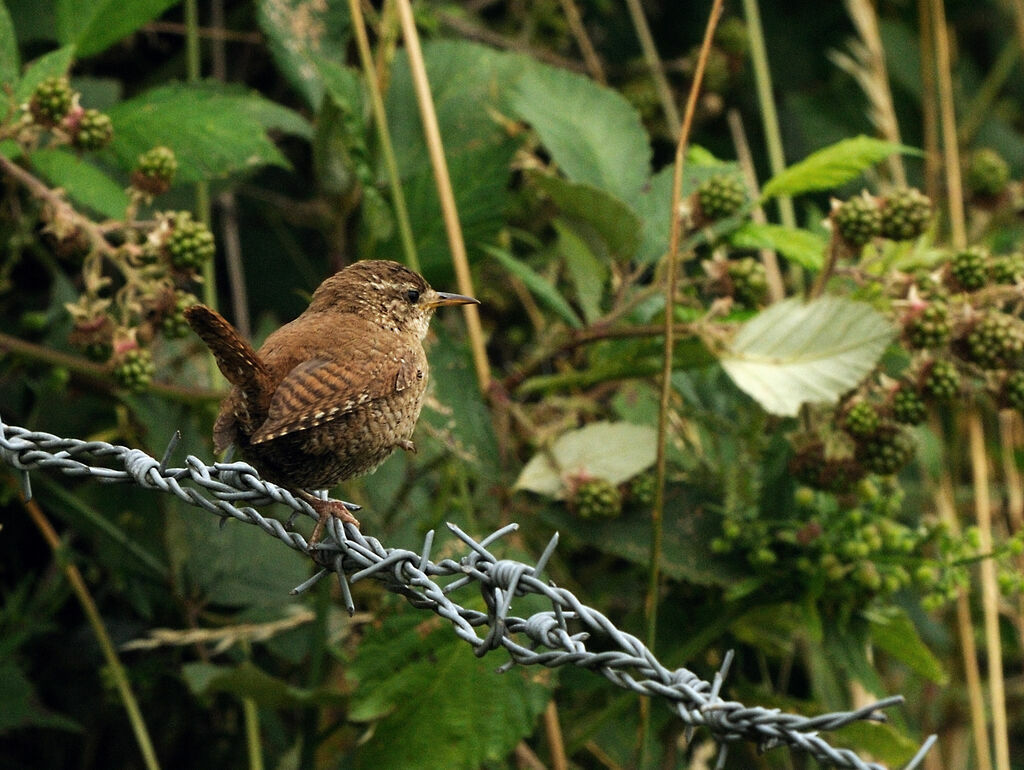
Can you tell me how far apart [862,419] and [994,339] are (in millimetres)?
298

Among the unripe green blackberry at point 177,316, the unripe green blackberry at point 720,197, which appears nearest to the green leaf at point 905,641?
the unripe green blackberry at point 720,197

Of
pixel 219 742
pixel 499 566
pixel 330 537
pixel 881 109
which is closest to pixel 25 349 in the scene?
pixel 219 742

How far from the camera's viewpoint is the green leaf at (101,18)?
2711 millimetres

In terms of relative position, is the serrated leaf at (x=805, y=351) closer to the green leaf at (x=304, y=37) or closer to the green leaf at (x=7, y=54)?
the green leaf at (x=304, y=37)

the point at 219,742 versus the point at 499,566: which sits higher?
the point at 499,566

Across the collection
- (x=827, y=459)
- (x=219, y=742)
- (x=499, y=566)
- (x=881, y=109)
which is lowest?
(x=219, y=742)

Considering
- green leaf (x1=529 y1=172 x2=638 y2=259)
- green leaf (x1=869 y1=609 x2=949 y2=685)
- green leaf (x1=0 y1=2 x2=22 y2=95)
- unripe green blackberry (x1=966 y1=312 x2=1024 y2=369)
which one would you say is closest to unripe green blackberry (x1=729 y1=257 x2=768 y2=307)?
green leaf (x1=529 y1=172 x2=638 y2=259)

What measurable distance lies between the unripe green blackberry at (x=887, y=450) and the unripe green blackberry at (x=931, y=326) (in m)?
0.19

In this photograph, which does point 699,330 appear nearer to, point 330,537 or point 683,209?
point 683,209

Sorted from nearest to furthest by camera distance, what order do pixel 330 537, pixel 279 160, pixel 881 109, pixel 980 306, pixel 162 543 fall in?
pixel 330 537 < pixel 980 306 < pixel 279 160 < pixel 162 543 < pixel 881 109

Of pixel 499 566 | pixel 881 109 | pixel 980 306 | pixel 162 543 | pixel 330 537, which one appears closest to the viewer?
pixel 499 566

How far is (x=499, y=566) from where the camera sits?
1422 millimetres

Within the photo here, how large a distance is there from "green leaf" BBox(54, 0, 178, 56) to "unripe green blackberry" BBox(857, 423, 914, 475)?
5.95 feet

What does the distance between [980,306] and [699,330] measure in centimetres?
58
